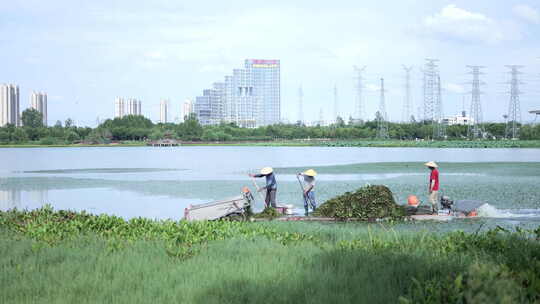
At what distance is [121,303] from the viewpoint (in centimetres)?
511

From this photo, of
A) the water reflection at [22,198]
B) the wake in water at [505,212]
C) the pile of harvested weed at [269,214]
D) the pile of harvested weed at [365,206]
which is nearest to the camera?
the pile of harvested weed at [269,214]

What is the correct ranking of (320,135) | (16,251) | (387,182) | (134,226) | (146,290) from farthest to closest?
(320,135)
(387,182)
(134,226)
(16,251)
(146,290)

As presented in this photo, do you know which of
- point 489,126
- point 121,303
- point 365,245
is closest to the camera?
point 121,303

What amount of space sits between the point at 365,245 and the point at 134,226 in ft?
13.0

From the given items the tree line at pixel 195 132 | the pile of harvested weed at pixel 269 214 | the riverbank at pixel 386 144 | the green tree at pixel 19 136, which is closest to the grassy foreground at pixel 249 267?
the pile of harvested weed at pixel 269 214

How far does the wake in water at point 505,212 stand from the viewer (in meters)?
15.3

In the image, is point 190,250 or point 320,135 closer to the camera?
point 190,250

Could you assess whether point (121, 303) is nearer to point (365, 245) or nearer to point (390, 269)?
point (390, 269)

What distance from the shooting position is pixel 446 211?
1459 centimetres

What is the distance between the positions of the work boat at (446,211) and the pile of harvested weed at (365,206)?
0.35 metres

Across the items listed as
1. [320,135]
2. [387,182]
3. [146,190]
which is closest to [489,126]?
[320,135]

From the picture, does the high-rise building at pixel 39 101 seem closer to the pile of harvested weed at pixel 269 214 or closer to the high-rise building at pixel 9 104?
the high-rise building at pixel 9 104

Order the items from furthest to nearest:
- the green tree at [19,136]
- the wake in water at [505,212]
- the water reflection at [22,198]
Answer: the green tree at [19,136]
the water reflection at [22,198]
the wake in water at [505,212]

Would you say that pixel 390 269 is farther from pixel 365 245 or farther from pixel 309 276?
pixel 365 245
